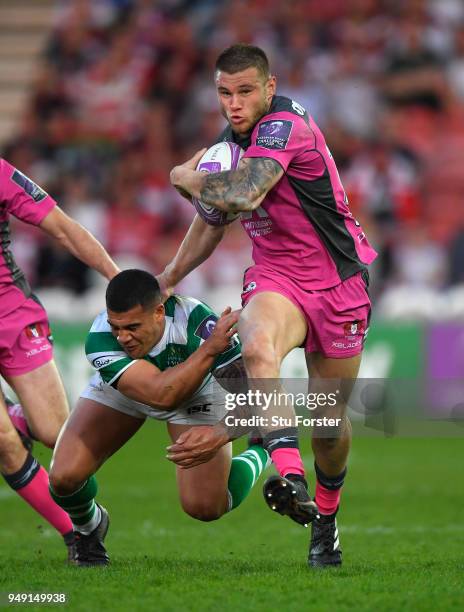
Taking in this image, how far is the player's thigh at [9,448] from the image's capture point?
20.9 feet

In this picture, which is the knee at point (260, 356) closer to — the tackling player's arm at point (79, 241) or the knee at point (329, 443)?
the knee at point (329, 443)

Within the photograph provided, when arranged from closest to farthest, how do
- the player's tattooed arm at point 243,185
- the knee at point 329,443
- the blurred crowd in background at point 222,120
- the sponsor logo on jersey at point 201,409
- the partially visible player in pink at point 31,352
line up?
the player's tattooed arm at point 243,185 < the knee at point 329,443 < the sponsor logo on jersey at point 201,409 < the partially visible player in pink at point 31,352 < the blurred crowd in background at point 222,120

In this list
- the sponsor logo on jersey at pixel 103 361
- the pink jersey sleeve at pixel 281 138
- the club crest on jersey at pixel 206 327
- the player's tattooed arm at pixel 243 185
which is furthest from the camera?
the club crest on jersey at pixel 206 327

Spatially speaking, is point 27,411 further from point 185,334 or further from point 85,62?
point 85,62

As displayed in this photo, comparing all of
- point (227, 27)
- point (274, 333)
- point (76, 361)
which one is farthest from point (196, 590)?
point (227, 27)

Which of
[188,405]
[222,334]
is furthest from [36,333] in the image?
[222,334]

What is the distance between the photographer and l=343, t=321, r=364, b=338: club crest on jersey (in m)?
5.94

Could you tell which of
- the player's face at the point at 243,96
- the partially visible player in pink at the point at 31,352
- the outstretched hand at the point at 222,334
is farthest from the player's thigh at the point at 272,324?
the partially visible player in pink at the point at 31,352

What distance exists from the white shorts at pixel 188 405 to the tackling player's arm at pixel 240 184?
4.06 ft

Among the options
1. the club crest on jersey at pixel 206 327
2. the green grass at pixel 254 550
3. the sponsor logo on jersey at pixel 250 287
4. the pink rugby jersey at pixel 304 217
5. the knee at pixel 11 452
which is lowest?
the green grass at pixel 254 550

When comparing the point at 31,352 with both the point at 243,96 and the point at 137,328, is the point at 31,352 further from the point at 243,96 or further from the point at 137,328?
the point at 243,96

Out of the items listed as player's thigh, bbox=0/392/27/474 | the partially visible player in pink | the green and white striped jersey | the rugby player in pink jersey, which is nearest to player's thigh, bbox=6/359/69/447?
the partially visible player in pink

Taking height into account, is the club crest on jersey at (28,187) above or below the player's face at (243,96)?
below

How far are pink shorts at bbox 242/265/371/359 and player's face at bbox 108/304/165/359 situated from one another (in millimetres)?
470
